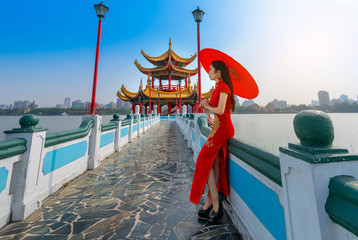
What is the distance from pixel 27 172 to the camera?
2297mm

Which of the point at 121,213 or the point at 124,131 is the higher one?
the point at 124,131

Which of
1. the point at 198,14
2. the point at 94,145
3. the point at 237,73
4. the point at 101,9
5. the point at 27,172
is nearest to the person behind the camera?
the point at 237,73

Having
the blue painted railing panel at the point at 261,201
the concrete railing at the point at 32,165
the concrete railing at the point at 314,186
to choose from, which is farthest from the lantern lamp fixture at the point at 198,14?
the concrete railing at the point at 314,186

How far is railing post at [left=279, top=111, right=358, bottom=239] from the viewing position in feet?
2.39

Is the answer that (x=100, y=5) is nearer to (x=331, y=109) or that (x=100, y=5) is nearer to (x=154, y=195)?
(x=154, y=195)

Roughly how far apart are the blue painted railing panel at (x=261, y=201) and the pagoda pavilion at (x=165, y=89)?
→ 24.9 metres

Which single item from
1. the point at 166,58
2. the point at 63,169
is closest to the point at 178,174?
the point at 63,169

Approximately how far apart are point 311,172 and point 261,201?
83cm

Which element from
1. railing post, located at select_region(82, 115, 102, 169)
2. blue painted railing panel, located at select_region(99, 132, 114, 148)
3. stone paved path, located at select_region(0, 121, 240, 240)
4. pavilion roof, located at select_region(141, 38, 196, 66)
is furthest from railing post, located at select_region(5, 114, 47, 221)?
pavilion roof, located at select_region(141, 38, 196, 66)

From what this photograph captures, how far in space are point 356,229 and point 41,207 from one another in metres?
3.53

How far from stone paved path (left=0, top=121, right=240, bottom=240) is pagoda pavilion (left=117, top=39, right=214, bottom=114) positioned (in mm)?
23291

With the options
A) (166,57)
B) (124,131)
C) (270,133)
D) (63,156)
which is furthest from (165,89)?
(63,156)

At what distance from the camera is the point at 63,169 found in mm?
3258

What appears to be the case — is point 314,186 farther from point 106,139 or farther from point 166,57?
point 166,57
